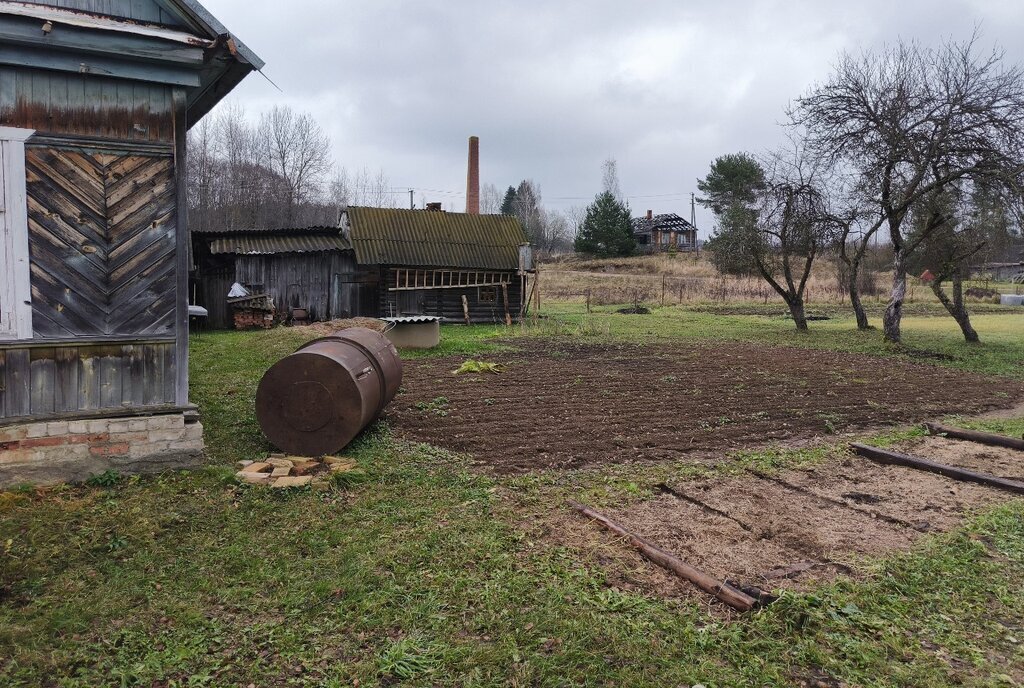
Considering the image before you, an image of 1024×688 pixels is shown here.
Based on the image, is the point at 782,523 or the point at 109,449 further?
the point at 109,449

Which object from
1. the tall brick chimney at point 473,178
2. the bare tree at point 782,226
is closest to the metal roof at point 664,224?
the tall brick chimney at point 473,178

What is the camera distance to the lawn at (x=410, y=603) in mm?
3289

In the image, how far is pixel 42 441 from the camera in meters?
5.59

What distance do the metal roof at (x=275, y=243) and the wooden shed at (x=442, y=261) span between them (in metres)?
0.59

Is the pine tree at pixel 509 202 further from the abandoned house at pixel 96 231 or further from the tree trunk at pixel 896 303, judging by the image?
the abandoned house at pixel 96 231

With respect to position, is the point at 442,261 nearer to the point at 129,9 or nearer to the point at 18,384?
the point at 129,9

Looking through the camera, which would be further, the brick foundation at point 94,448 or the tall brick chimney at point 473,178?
the tall brick chimney at point 473,178

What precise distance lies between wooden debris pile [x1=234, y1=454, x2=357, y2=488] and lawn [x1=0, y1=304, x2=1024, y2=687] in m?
0.17

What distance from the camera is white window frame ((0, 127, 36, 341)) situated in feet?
18.0

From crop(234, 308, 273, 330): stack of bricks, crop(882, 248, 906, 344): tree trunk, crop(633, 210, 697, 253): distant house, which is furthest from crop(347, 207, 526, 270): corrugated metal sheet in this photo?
crop(633, 210, 697, 253): distant house

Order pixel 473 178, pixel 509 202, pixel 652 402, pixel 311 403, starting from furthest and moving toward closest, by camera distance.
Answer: pixel 509 202
pixel 473 178
pixel 652 402
pixel 311 403

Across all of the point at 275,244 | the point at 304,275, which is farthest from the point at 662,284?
the point at 275,244

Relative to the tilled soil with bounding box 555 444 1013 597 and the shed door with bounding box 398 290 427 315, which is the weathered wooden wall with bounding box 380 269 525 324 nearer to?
the shed door with bounding box 398 290 427 315

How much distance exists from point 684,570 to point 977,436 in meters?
5.84
